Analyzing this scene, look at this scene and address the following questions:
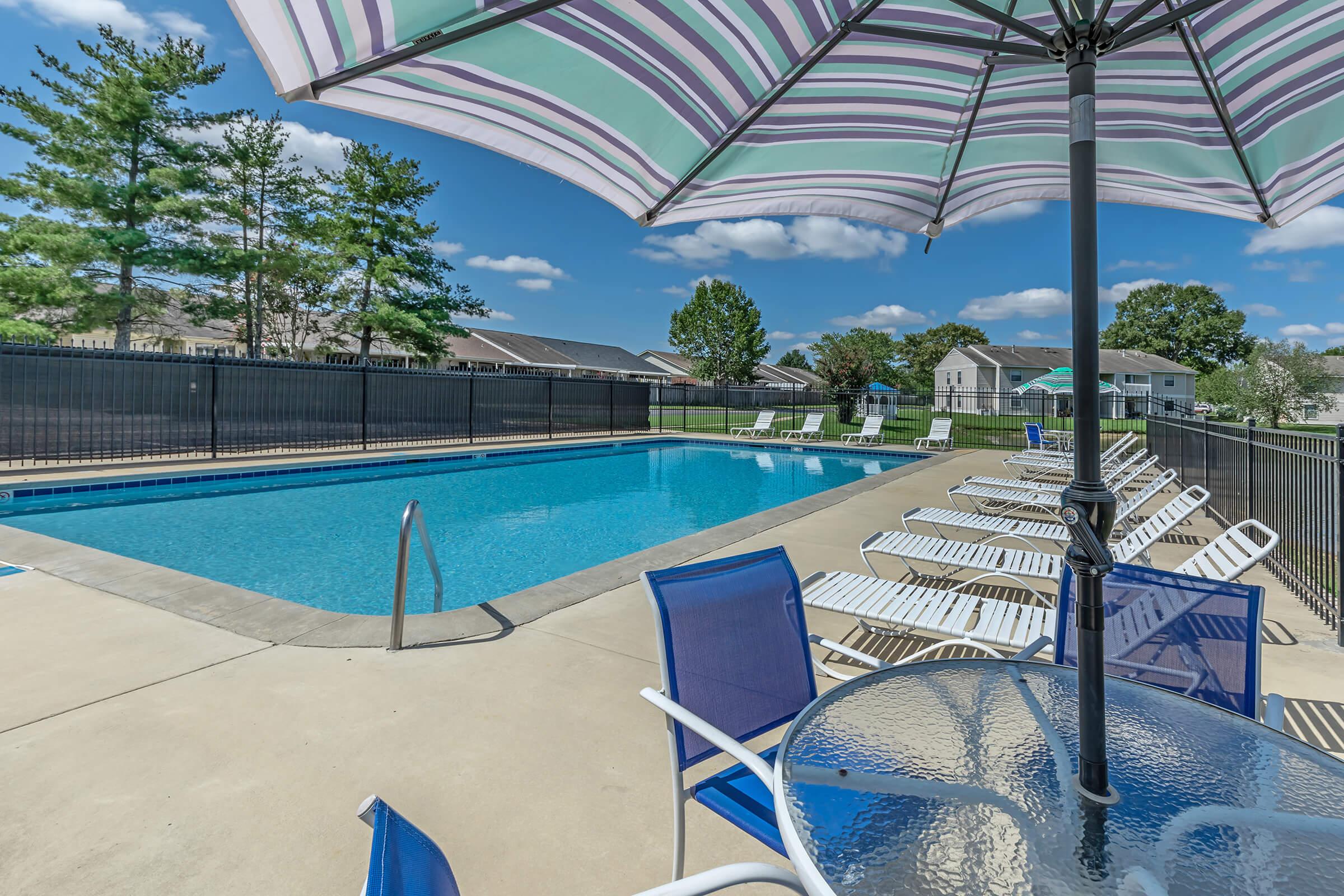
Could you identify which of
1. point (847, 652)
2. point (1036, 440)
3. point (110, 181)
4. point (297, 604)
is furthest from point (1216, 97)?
point (110, 181)

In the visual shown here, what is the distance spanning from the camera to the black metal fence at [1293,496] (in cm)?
367

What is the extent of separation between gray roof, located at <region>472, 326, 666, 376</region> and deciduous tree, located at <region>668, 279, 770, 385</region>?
6.90 meters

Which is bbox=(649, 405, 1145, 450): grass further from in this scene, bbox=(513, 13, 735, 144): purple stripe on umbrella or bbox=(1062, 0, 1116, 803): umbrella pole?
bbox=(1062, 0, 1116, 803): umbrella pole

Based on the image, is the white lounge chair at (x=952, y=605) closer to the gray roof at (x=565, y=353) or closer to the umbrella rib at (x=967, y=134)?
the umbrella rib at (x=967, y=134)

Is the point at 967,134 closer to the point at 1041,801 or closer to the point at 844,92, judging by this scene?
the point at 844,92

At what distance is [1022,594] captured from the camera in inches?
167

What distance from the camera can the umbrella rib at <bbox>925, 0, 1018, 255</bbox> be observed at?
213 cm

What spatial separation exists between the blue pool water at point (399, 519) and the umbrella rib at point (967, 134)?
414cm

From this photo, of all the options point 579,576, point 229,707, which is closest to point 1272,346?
point 579,576

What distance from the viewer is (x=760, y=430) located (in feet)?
63.7

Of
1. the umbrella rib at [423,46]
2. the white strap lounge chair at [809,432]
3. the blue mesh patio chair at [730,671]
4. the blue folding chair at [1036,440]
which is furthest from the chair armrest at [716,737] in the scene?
the white strap lounge chair at [809,432]

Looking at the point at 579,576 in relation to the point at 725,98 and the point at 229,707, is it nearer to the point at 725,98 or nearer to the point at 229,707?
the point at 229,707

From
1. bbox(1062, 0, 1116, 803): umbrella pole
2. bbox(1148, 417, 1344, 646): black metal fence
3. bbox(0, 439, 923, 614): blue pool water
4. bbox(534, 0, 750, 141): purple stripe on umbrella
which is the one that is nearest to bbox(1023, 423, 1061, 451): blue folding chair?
bbox(0, 439, 923, 614): blue pool water

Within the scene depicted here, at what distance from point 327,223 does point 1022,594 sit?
2151cm
